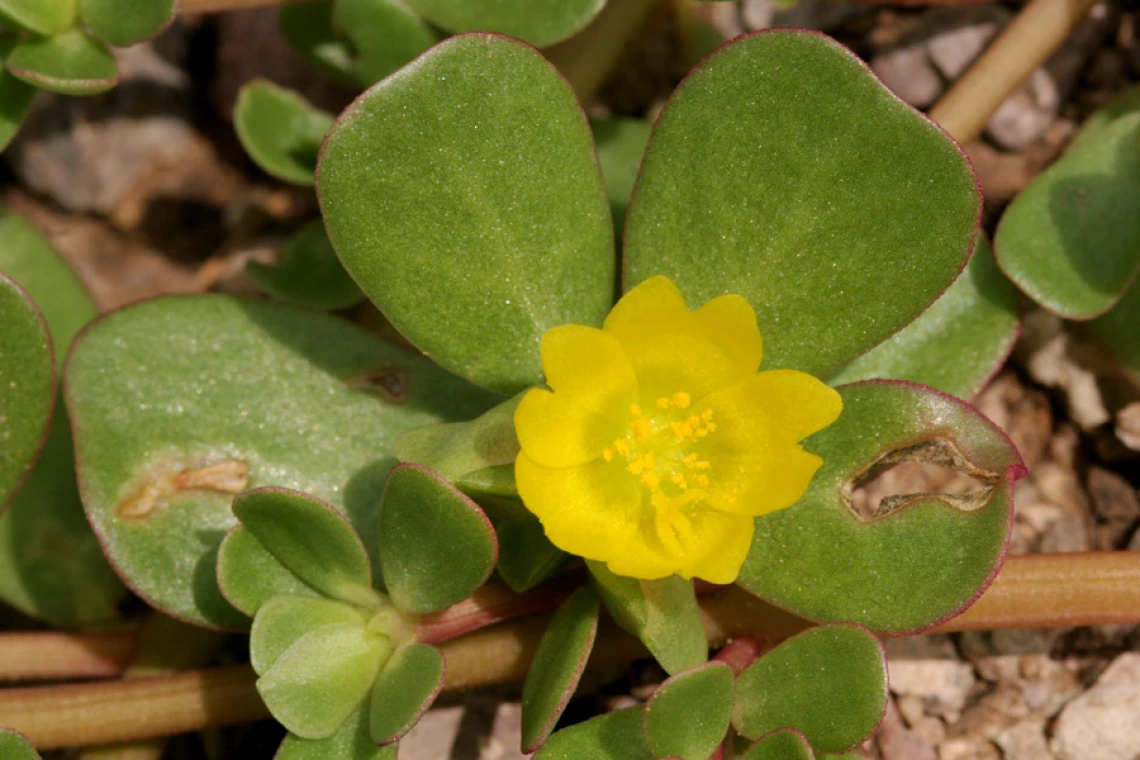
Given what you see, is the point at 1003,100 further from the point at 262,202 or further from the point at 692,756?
the point at 262,202

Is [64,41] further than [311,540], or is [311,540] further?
[64,41]

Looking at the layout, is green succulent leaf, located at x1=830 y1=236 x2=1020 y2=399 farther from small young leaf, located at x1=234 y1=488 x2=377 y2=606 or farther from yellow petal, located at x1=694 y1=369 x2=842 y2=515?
small young leaf, located at x1=234 y1=488 x2=377 y2=606

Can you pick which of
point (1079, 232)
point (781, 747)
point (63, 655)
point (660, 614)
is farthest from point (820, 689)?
point (63, 655)

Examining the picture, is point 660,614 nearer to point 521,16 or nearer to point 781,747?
point 781,747

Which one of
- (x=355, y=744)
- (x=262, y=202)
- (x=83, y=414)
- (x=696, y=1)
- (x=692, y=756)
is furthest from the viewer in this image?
(x=262, y=202)

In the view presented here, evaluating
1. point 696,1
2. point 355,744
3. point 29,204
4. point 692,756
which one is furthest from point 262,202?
point 692,756

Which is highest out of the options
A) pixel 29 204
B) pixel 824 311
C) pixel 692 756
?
pixel 824 311
